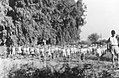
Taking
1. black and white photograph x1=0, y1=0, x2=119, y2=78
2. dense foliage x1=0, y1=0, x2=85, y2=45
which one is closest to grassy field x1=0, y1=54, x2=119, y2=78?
black and white photograph x1=0, y1=0, x2=119, y2=78

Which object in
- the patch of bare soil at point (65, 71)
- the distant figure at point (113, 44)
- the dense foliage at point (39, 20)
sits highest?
the dense foliage at point (39, 20)

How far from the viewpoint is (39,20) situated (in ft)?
121

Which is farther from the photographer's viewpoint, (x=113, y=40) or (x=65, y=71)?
(x=113, y=40)

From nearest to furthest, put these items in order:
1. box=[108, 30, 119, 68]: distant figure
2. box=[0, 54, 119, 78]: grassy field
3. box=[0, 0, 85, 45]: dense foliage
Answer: box=[0, 54, 119, 78]: grassy field < box=[108, 30, 119, 68]: distant figure < box=[0, 0, 85, 45]: dense foliage

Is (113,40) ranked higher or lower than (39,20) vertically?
lower

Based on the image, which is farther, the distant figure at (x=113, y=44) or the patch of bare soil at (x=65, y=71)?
the distant figure at (x=113, y=44)

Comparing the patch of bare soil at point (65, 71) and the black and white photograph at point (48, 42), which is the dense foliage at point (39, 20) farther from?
the patch of bare soil at point (65, 71)

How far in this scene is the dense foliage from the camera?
1307 inches

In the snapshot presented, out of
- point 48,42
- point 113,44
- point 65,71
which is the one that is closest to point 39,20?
point 48,42

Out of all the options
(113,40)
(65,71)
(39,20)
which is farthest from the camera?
(39,20)

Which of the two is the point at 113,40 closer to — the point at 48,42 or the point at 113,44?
the point at 113,44

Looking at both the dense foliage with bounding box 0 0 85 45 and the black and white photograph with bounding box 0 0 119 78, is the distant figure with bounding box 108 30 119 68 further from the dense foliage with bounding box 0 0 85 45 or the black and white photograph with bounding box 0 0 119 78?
the dense foliage with bounding box 0 0 85 45

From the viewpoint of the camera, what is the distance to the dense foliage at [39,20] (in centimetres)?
3319

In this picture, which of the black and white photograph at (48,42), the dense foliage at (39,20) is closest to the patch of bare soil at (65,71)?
the black and white photograph at (48,42)
